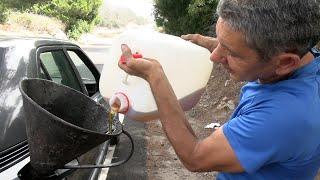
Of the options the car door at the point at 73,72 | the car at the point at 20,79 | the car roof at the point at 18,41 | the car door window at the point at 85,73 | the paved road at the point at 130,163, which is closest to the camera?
the car at the point at 20,79

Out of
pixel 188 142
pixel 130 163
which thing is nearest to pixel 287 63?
pixel 188 142

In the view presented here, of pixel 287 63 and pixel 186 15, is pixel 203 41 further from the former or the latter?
pixel 186 15

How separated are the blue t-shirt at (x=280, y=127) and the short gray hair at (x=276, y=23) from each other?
0.14 meters

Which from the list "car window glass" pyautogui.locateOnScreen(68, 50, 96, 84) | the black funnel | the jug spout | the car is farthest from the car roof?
"car window glass" pyautogui.locateOnScreen(68, 50, 96, 84)

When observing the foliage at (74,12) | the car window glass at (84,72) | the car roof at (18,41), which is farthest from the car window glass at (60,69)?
the foliage at (74,12)

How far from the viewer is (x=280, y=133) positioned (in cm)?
163

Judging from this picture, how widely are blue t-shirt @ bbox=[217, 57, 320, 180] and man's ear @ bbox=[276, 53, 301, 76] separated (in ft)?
0.13

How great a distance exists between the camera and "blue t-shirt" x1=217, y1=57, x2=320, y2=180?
1639mm

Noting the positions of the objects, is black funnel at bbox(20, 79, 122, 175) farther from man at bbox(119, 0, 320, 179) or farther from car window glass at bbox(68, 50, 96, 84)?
car window glass at bbox(68, 50, 96, 84)

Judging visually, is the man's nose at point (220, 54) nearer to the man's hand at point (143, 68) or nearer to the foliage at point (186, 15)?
the man's hand at point (143, 68)

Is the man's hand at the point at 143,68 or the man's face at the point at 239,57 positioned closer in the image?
the man's face at the point at 239,57

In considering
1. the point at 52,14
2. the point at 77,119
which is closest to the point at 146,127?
the point at 77,119

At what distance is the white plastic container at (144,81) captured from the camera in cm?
219

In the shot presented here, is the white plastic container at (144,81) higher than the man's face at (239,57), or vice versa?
the man's face at (239,57)
